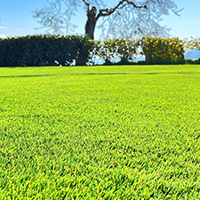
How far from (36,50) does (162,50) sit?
708cm

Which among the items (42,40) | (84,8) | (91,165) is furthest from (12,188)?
(84,8)

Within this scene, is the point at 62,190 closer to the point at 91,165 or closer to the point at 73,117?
the point at 91,165

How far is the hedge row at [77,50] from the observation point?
1479cm

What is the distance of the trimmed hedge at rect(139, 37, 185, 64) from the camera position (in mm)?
15898

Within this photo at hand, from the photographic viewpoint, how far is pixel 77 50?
15469 mm

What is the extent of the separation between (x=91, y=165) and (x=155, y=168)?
333 mm

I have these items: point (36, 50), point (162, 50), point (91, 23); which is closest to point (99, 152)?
point (36, 50)

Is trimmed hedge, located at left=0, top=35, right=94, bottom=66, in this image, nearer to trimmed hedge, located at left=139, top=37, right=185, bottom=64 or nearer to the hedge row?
the hedge row

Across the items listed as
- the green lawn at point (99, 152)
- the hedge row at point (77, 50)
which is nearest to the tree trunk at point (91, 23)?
the hedge row at point (77, 50)

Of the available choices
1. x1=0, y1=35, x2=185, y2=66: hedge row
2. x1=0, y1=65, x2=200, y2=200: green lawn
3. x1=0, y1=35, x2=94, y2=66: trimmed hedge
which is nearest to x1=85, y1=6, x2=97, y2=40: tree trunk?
x1=0, y1=35, x2=185, y2=66: hedge row

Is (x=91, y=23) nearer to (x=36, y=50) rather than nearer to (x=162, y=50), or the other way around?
(x=162, y=50)

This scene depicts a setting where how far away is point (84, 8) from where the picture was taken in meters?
22.1

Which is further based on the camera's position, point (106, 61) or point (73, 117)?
point (106, 61)

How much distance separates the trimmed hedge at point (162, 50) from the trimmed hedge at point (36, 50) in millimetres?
4103
